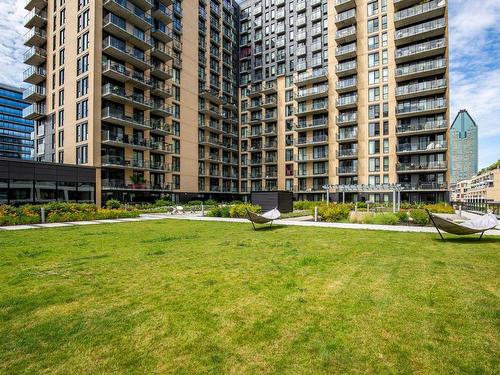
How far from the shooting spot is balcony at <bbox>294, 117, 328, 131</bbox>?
48.4 meters

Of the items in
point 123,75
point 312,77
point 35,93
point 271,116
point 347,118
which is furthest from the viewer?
point 271,116

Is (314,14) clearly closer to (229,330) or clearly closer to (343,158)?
(343,158)

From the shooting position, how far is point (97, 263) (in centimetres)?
792

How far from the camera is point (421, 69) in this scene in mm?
40344

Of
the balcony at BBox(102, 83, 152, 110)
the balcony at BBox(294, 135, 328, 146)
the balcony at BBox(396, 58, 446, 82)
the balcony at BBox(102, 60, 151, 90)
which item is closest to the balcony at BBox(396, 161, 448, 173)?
the balcony at BBox(294, 135, 328, 146)

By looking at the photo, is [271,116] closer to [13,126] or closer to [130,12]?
[130,12]

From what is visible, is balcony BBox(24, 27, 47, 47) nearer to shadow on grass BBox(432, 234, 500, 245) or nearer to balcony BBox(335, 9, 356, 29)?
balcony BBox(335, 9, 356, 29)

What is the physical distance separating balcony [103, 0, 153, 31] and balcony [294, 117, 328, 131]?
2713 cm

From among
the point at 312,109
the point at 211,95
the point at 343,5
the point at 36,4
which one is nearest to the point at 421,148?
the point at 312,109

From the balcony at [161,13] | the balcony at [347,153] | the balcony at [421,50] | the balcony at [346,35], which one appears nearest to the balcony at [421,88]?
the balcony at [421,50]

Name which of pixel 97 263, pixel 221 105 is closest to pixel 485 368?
pixel 97 263

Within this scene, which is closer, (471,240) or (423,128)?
(471,240)

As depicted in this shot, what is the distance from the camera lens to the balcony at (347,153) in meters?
45.5

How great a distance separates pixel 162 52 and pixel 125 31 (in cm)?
625
